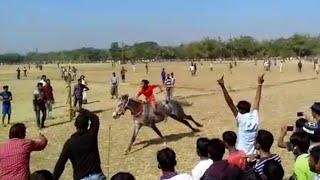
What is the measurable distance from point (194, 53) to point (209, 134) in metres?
163

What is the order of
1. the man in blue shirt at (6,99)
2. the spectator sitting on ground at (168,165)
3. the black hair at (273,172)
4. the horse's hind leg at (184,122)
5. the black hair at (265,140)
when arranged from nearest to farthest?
the spectator sitting on ground at (168,165) → the black hair at (273,172) → the black hair at (265,140) → the horse's hind leg at (184,122) → the man in blue shirt at (6,99)

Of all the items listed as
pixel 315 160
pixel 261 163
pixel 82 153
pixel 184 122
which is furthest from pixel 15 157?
pixel 184 122

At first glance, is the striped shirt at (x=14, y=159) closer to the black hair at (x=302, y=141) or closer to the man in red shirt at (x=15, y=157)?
the man in red shirt at (x=15, y=157)

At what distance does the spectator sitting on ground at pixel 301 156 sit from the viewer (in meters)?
6.31

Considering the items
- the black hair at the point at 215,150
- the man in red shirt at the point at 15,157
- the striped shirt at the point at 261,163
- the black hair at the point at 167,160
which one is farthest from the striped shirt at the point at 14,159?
the striped shirt at the point at 261,163

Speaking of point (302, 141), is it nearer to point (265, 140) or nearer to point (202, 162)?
point (265, 140)

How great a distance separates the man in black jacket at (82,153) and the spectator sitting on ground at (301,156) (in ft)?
8.02

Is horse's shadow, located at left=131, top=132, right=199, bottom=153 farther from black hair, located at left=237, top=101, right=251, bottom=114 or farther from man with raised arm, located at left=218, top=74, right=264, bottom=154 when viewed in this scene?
black hair, located at left=237, top=101, right=251, bottom=114

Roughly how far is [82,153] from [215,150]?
5.80ft

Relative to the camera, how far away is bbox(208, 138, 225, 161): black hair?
6473mm

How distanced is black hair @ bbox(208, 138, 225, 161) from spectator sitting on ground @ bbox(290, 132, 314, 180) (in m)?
0.85

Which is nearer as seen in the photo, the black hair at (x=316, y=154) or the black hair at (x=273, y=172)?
the black hair at (x=316, y=154)

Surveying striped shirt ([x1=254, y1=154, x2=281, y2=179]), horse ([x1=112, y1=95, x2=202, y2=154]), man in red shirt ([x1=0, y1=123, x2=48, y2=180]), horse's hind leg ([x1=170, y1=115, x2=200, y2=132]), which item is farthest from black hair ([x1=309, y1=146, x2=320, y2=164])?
horse's hind leg ([x1=170, y1=115, x2=200, y2=132])

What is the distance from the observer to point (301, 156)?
6508 mm
